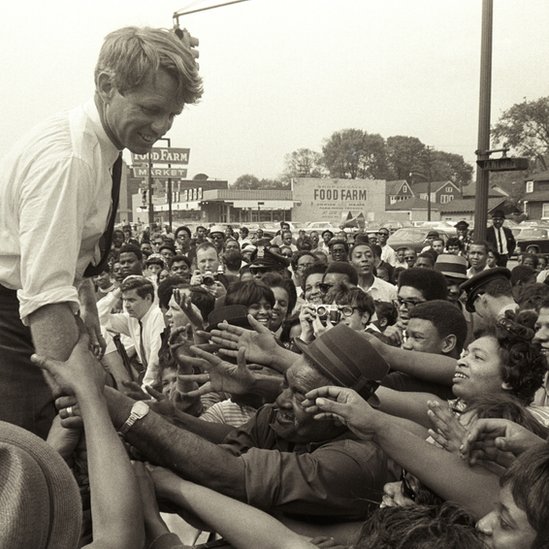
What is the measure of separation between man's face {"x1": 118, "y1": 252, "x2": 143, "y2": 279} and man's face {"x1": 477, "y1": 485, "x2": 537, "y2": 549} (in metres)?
7.42

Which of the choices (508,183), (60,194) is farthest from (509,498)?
(508,183)

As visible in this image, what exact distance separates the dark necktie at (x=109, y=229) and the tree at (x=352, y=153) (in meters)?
105

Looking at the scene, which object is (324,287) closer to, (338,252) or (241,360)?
(241,360)

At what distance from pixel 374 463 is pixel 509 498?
706 mm

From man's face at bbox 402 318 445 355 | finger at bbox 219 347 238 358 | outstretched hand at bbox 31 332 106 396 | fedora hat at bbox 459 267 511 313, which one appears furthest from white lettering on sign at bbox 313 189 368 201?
outstretched hand at bbox 31 332 106 396

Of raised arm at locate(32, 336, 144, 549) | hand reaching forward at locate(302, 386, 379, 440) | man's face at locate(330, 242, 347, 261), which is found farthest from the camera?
man's face at locate(330, 242, 347, 261)

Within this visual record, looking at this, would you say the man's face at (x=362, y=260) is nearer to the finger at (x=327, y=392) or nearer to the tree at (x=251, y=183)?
the finger at (x=327, y=392)

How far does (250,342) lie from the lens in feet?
11.0

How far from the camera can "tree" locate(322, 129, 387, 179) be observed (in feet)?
355

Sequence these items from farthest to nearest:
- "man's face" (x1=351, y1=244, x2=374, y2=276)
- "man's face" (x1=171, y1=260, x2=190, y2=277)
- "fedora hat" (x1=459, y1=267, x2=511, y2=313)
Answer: "man's face" (x1=171, y1=260, x2=190, y2=277), "man's face" (x1=351, y1=244, x2=374, y2=276), "fedora hat" (x1=459, y1=267, x2=511, y2=313)

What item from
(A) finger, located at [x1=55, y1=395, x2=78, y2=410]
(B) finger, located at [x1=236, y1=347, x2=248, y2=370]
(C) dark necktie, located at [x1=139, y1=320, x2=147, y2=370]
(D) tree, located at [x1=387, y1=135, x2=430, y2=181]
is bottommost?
(C) dark necktie, located at [x1=139, y1=320, x2=147, y2=370]

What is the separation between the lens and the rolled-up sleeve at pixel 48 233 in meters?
2.20

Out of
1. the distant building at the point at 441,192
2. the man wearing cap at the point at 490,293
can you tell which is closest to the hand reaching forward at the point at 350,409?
the man wearing cap at the point at 490,293

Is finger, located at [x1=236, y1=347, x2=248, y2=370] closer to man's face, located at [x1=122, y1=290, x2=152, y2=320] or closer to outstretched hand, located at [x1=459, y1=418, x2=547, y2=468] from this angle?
outstretched hand, located at [x1=459, y1=418, x2=547, y2=468]
